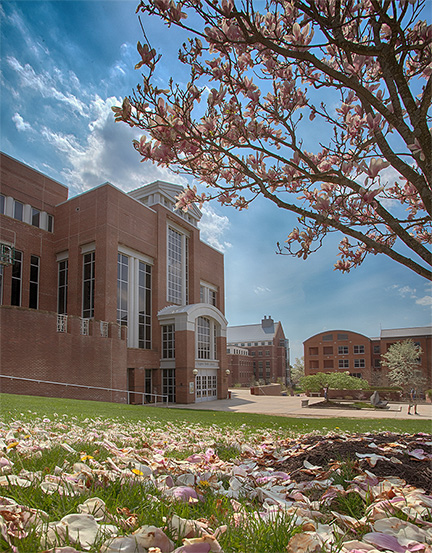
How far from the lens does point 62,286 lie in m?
28.5

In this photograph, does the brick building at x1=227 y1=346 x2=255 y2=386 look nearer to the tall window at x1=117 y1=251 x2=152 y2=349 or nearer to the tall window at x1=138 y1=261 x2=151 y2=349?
the tall window at x1=138 y1=261 x2=151 y2=349

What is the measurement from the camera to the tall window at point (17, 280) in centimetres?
2558

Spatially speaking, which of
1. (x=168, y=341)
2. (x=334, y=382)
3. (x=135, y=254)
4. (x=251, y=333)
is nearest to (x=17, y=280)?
(x=135, y=254)

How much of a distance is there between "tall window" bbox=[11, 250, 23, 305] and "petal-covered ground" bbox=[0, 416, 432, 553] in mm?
25183

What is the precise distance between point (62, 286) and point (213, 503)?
2878cm

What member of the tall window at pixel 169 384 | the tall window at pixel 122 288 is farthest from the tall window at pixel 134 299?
the tall window at pixel 169 384

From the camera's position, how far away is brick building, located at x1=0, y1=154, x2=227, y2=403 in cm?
2117

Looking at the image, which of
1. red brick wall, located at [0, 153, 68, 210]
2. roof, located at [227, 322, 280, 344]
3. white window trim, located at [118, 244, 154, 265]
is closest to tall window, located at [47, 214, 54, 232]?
red brick wall, located at [0, 153, 68, 210]

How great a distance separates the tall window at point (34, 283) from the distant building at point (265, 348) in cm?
5868

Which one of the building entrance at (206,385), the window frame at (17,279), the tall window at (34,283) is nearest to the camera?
the window frame at (17,279)

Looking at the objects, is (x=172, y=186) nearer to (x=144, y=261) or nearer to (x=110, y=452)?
(x=144, y=261)

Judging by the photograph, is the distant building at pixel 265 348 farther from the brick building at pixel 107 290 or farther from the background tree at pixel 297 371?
the brick building at pixel 107 290

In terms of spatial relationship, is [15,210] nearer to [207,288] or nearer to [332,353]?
[207,288]

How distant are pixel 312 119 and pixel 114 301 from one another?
22399 millimetres
